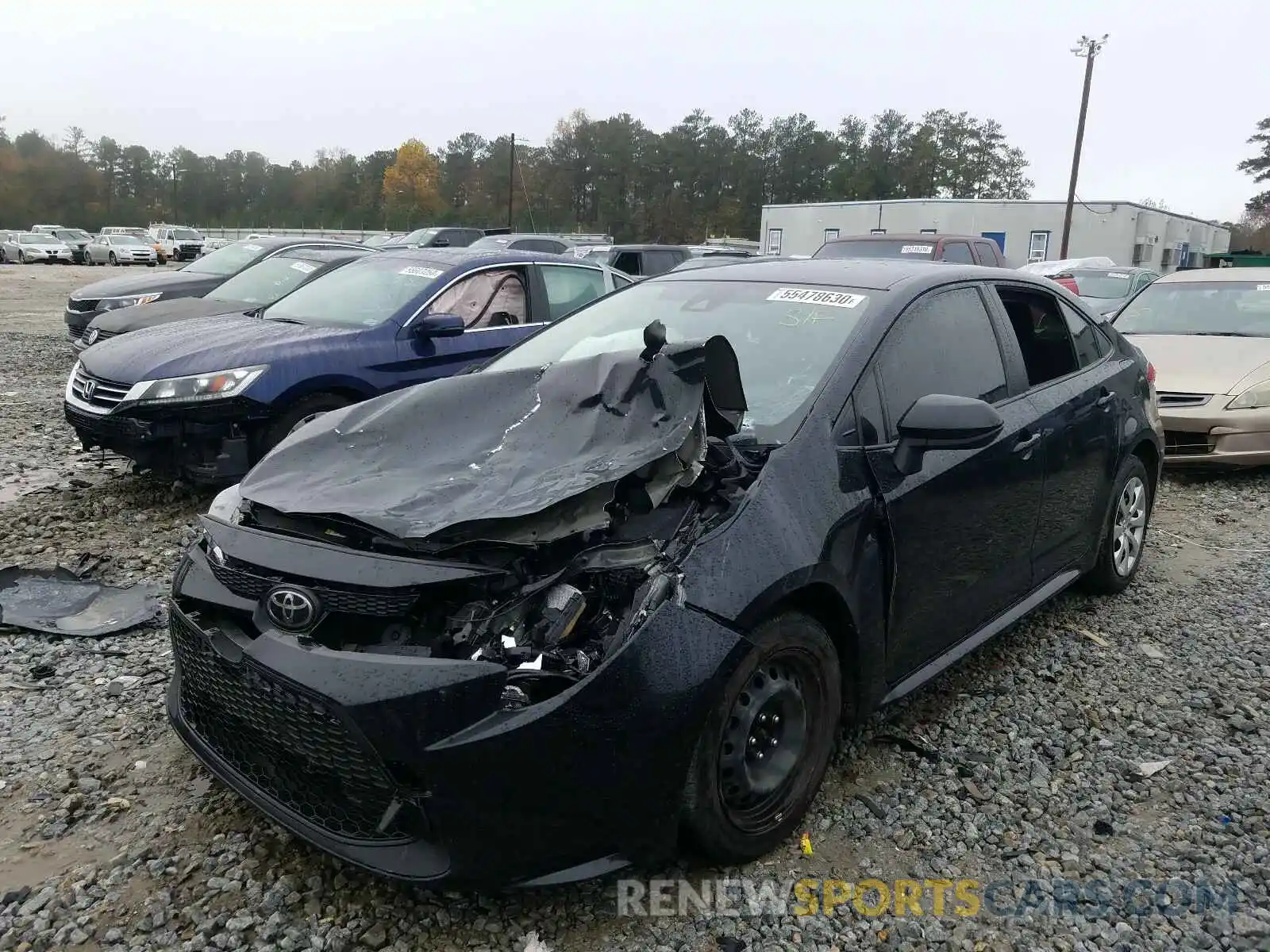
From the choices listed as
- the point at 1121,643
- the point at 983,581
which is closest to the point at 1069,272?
the point at 1121,643

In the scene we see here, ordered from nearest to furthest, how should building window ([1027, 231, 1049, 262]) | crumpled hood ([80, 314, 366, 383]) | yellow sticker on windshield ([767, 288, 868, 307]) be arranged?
yellow sticker on windshield ([767, 288, 868, 307]) → crumpled hood ([80, 314, 366, 383]) → building window ([1027, 231, 1049, 262])

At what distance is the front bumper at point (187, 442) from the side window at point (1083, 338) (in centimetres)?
441

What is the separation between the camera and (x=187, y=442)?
17.6ft

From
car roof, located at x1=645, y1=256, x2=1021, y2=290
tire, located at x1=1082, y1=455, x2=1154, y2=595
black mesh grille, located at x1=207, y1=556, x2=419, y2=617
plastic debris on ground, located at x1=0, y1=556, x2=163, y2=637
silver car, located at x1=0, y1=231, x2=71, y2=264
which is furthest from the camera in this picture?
silver car, located at x1=0, y1=231, x2=71, y2=264

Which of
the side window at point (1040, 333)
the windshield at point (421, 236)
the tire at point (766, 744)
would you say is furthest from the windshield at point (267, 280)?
the windshield at point (421, 236)

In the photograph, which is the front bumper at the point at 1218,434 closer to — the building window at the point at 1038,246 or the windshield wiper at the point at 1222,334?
the windshield wiper at the point at 1222,334

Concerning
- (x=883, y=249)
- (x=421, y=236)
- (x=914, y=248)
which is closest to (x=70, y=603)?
(x=883, y=249)

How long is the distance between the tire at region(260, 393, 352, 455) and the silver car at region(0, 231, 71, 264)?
43098 millimetres

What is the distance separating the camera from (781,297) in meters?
3.51

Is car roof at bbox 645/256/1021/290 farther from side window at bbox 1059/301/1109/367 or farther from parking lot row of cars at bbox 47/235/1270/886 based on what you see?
side window at bbox 1059/301/1109/367

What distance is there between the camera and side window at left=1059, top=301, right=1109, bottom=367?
4.33 m

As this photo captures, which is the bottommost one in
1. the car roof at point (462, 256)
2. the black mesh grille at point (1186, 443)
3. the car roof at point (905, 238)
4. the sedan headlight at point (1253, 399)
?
the black mesh grille at point (1186, 443)

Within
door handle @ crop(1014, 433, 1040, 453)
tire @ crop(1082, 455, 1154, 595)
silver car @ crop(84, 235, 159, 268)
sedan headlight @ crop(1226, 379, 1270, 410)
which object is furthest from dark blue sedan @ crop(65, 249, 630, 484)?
silver car @ crop(84, 235, 159, 268)

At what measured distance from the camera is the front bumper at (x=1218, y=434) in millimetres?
6980
